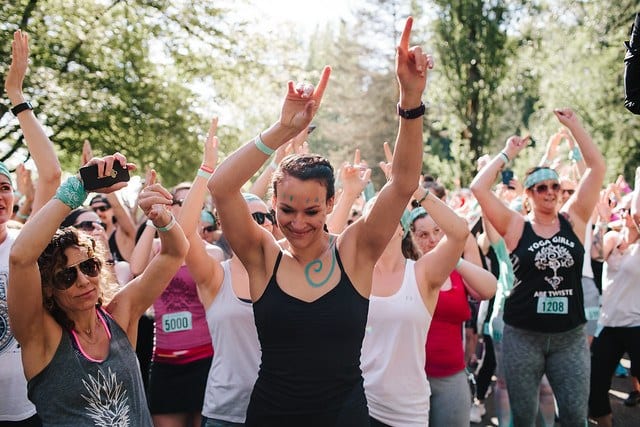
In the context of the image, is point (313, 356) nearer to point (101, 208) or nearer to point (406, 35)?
point (406, 35)

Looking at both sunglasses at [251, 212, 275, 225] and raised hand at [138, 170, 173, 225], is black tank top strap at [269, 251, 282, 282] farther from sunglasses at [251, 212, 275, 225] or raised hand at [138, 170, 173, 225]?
sunglasses at [251, 212, 275, 225]

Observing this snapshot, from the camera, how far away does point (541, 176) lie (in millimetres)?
4859

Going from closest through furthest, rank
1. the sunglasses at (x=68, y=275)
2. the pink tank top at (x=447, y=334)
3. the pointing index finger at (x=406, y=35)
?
the pointing index finger at (x=406, y=35) < the sunglasses at (x=68, y=275) < the pink tank top at (x=447, y=334)

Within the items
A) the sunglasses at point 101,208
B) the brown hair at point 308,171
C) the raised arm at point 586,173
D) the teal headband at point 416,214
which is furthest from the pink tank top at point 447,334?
the sunglasses at point 101,208

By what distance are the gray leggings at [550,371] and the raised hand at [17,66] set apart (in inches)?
145

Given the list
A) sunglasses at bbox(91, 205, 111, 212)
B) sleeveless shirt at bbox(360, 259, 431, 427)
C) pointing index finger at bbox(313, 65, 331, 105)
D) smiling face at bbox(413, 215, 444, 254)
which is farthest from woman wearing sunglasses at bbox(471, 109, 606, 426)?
sunglasses at bbox(91, 205, 111, 212)

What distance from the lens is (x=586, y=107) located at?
2584cm

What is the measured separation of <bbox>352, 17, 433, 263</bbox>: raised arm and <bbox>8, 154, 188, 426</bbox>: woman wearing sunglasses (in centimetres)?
82

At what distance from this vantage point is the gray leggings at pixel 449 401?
3984mm

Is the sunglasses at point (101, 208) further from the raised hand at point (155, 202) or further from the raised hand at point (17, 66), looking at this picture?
the raised hand at point (155, 202)

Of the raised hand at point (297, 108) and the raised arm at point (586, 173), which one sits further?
the raised arm at point (586, 173)

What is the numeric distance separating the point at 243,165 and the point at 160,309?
93.3 inches

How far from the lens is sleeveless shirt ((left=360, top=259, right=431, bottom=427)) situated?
3539 millimetres

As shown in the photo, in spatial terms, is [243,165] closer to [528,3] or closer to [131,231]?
[131,231]
